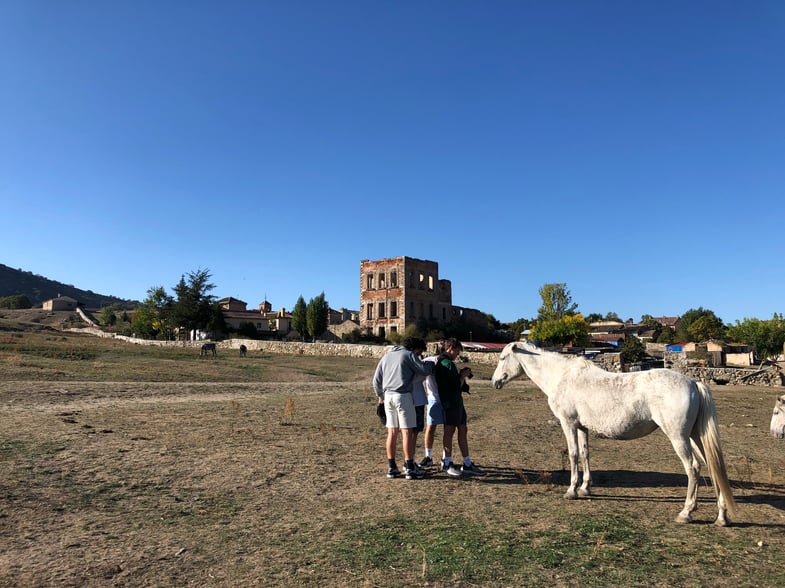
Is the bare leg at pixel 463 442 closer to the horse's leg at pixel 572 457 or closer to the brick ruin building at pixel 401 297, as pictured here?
the horse's leg at pixel 572 457

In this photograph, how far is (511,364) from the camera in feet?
26.9

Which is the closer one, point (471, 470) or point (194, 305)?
point (471, 470)

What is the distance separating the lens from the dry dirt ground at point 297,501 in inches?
178

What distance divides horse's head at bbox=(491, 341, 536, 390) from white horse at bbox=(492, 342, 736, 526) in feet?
0.29

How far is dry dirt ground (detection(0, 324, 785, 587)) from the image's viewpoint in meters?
4.53

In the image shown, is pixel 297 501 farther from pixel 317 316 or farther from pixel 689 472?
pixel 317 316

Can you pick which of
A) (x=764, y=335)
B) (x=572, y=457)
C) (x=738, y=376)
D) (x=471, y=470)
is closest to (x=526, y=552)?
(x=572, y=457)

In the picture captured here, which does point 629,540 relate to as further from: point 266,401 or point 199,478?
point 266,401

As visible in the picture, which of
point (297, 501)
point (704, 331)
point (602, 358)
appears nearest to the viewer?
point (297, 501)

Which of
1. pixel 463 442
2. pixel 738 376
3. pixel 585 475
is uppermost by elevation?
pixel 463 442

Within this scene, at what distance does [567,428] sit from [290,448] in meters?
4.97

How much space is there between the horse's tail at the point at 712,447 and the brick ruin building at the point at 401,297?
61.2m

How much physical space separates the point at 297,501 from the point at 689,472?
4.57 m

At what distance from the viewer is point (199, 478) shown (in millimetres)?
7512
